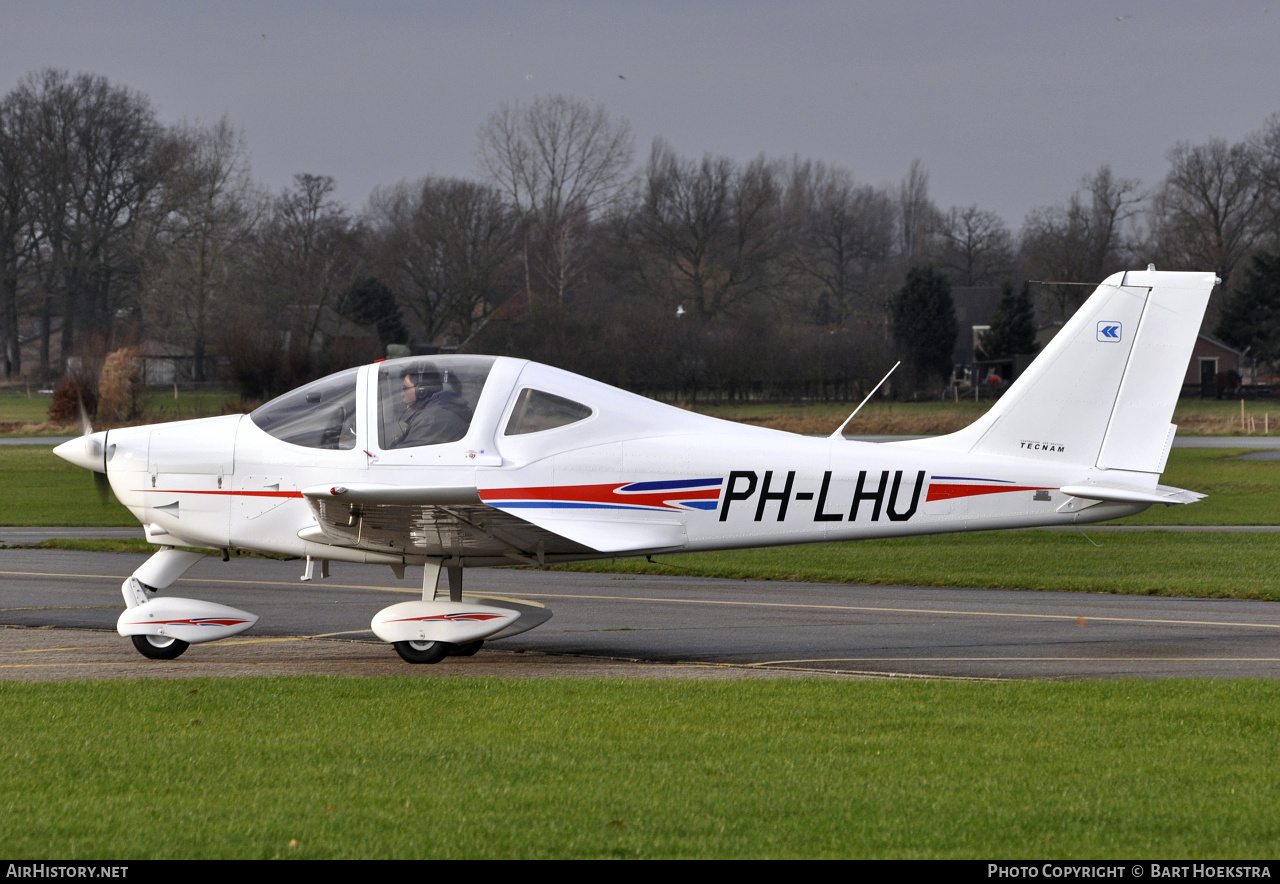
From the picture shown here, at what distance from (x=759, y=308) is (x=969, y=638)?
179 ft

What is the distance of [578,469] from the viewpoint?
9555 mm

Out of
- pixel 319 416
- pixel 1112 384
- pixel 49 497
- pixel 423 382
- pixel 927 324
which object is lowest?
pixel 49 497

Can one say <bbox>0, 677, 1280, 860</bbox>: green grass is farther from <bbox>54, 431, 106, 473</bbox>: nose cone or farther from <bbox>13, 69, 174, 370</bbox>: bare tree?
<bbox>13, 69, 174, 370</bbox>: bare tree

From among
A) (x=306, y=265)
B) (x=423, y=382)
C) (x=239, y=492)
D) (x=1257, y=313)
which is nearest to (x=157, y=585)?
(x=239, y=492)

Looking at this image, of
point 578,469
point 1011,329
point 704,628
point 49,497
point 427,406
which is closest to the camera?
point 427,406

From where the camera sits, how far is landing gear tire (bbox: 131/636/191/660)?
9.71 m

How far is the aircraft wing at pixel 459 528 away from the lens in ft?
28.2

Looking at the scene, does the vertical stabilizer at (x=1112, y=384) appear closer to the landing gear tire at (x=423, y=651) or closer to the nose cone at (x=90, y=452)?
the landing gear tire at (x=423, y=651)

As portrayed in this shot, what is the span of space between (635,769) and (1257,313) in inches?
2894

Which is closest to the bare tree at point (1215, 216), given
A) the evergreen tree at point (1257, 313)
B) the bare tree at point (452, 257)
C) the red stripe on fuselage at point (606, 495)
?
the evergreen tree at point (1257, 313)

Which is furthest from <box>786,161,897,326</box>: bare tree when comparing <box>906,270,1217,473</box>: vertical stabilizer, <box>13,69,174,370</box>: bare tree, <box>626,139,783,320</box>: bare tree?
Answer: <box>906,270,1217,473</box>: vertical stabilizer

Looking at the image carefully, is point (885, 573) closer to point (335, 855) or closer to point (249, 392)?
point (335, 855)

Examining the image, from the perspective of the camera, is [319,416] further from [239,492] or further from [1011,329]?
[1011,329]

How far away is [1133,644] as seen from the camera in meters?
10.5
